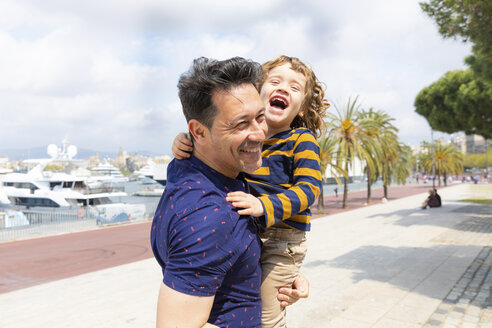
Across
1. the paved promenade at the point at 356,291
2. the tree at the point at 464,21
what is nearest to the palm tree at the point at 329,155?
the paved promenade at the point at 356,291

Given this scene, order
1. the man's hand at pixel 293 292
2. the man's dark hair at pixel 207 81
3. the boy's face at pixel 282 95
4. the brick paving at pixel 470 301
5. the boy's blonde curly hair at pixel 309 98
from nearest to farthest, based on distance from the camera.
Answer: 1. the man's dark hair at pixel 207 81
2. the man's hand at pixel 293 292
3. the boy's face at pixel 282 95
4. the boy's blonde curly hair at pixel 309 98
5. the brick paving at pixel 470 301

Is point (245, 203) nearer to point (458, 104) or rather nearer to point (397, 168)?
point (458, 104)

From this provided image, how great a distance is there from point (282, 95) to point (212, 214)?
0.95 metres

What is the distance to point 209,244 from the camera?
1.19 meters

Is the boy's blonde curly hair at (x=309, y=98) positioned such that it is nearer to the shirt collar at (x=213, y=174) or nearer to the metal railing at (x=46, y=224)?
the shirt collar at (x=213, y=174)

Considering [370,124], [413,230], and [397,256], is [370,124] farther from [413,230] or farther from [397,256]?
[397,256]

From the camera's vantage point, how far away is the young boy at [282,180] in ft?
5.22

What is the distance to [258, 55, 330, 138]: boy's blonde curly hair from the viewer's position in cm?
207

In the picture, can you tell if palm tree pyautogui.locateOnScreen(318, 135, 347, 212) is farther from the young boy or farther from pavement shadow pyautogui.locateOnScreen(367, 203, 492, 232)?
the young boy

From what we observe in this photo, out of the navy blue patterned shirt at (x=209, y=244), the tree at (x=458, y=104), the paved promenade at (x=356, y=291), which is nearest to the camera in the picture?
the navy blue patterned shirt at (x=209, y=244)

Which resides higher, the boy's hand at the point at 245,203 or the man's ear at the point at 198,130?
the man's ear at the point at 198,130

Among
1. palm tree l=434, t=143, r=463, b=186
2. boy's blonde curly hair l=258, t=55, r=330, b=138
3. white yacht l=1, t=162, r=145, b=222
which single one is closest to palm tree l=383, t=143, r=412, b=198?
palm tree l=434, t=143, r=463, b=186

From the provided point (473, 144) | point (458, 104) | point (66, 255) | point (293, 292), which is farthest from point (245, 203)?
point (473, 144)

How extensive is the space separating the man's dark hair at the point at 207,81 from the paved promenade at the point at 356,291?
5.02 metres
